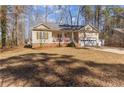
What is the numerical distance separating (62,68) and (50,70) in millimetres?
258

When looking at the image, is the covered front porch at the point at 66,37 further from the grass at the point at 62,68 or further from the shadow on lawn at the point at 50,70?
the shadow on lawn at the point at 50,70

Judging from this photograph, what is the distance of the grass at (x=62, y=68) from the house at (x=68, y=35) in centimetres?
30

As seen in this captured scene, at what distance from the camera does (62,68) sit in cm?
457

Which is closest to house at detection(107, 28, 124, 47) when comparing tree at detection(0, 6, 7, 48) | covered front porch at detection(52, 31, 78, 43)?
covered front porch at detection(52, 31, 78, 43)

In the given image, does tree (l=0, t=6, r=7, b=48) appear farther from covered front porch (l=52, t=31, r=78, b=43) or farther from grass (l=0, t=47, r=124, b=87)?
covered front porch (l=52, t=31, r=78, b=43)

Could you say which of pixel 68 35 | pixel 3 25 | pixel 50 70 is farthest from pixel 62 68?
pixel 3 25

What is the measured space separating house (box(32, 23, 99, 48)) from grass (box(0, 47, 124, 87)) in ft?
0.98

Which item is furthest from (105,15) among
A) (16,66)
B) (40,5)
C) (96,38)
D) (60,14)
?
(16,66)

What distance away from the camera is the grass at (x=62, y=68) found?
159 inches

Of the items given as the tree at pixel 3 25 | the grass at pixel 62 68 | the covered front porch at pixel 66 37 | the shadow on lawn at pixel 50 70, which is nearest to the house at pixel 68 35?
the covered front porch at pixel 66 37

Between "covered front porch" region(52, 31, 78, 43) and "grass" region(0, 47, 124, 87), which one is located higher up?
"covered front porch" region(52, 31, 78, 43)

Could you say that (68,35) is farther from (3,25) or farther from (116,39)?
(3,25)

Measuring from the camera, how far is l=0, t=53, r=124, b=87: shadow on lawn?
13.2 ft
